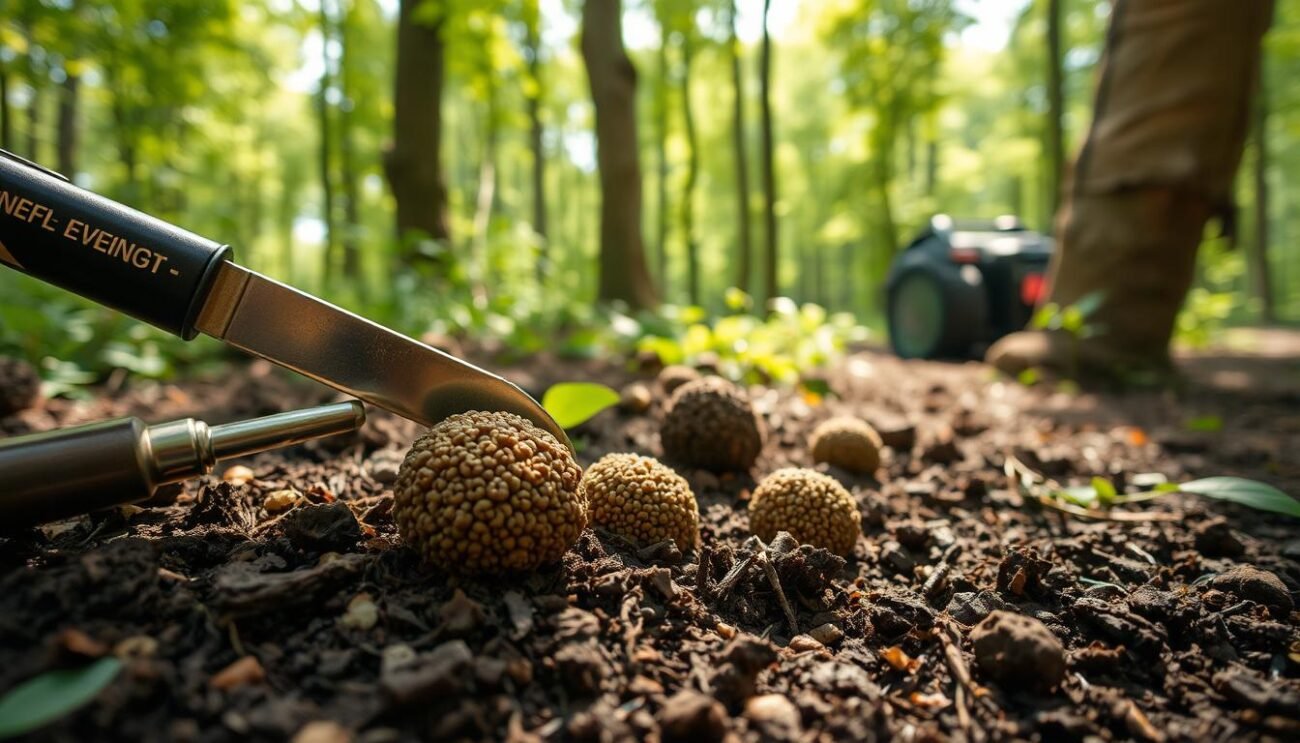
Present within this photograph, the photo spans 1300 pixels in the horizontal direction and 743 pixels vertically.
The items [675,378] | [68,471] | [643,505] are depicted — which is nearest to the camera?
[68,471]

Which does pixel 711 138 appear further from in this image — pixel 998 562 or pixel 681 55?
pixel 998 562

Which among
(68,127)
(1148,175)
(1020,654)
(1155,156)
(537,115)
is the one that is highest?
(537,115)

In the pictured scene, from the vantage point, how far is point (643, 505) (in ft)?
5.15

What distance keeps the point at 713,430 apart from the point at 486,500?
1100 millimetres

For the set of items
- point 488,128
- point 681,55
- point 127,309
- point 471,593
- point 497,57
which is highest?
point 681,55

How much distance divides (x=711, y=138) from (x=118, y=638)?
1978 centimetres

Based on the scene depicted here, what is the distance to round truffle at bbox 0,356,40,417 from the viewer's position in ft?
8.68

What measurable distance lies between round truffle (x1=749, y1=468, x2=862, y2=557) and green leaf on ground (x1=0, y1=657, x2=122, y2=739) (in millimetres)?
1331

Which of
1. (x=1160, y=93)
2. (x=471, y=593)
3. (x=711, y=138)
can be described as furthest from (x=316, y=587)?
(x=711, y=138)

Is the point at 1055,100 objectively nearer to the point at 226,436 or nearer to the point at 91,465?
the point at 226,436

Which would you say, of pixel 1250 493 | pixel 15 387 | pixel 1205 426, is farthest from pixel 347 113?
pixel 1250 493

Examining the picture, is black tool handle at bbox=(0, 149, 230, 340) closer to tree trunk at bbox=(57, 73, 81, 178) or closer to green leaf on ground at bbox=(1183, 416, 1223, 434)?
green leaf on ground at bbox=(1183, 416, 1223, 434)

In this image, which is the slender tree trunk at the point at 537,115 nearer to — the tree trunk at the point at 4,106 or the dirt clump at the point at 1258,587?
the tree trunk at the point at 4,106

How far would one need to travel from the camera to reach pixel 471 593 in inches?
47.5
